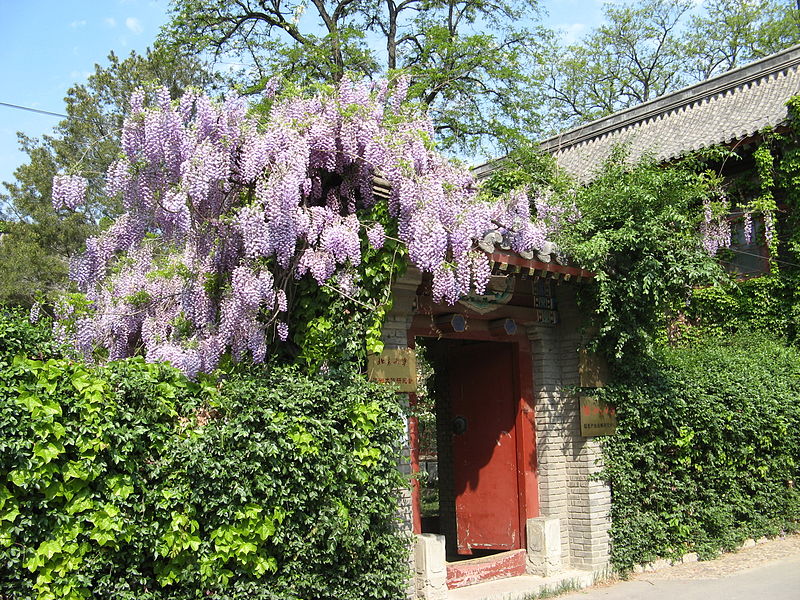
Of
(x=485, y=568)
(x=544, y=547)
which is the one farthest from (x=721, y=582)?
(x=485, y=568)

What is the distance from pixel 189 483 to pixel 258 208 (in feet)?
7.26

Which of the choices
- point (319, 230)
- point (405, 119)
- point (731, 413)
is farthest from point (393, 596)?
point (731, 413)

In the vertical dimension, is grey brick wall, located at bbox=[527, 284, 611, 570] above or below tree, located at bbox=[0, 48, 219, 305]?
below

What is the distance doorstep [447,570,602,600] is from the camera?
23.6 feet

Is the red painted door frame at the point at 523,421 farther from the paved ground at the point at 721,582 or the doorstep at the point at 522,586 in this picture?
the paved ground at the point at 721,582

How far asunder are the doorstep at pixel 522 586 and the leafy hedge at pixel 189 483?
141 cm

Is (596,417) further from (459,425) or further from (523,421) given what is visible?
(459,425)

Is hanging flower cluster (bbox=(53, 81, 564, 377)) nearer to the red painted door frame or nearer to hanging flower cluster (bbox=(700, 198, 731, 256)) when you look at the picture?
the red painted door frame

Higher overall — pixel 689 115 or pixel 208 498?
pixel 689 115

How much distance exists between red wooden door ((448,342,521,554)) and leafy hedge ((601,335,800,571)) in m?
1.16

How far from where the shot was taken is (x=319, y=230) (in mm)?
6195

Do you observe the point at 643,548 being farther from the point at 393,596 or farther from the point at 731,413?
the point at 393,596

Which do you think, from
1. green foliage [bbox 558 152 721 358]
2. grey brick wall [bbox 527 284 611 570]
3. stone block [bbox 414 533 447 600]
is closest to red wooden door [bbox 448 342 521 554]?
grey brick wall [bbox 527 284 611 570]

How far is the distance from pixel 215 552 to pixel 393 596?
67.7 inches
